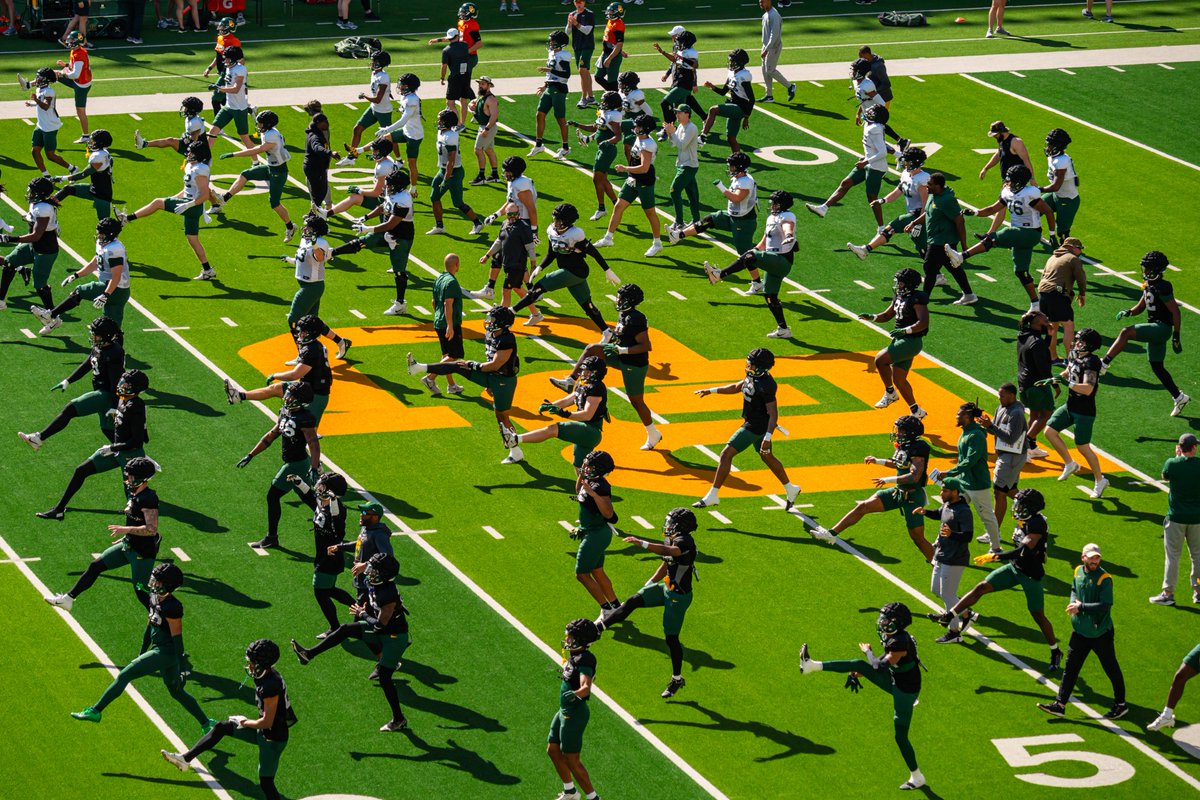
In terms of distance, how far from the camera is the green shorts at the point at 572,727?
19203mm

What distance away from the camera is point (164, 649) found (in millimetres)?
20141

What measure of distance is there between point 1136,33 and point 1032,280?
19777 mm

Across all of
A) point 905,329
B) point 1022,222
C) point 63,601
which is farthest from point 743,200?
point 63,601

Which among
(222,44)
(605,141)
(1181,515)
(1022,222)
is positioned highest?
(222,44)

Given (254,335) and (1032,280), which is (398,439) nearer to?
(254,335)

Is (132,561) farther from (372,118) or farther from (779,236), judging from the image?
(372,118)

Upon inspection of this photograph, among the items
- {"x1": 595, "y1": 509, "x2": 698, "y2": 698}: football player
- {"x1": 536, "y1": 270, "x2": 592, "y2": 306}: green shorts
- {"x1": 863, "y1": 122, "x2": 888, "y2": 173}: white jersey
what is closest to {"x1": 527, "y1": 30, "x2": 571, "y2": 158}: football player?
{"x1": 863, "y1": 122, "x2": 888, "y2": 173}: white jersey

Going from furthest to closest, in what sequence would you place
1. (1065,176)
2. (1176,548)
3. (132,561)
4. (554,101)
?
(554,101)
(1065,176)
(1176,548)
(132,561)

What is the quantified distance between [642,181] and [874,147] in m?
4.22

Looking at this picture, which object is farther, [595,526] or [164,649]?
[595,526]

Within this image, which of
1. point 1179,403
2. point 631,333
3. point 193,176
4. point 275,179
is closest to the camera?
point 631,333

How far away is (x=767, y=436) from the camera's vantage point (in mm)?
25438

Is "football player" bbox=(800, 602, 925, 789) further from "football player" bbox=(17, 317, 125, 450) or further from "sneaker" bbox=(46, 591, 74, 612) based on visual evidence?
"football player" bbox=(17, 317, 125, 450)

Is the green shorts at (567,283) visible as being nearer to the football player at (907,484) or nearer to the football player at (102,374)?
the football player at (102,374)
